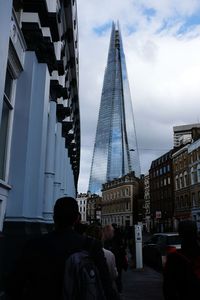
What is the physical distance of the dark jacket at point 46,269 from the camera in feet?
7.53

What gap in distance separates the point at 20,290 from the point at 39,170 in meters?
6.32

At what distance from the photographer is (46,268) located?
7.64 ft

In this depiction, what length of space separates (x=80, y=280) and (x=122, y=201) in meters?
107

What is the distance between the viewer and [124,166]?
425 feet

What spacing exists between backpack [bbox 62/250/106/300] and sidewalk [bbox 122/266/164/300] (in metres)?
7.10

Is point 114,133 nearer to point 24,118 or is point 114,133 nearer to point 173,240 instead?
point 173,240

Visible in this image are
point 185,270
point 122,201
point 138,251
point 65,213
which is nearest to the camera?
point 65,213

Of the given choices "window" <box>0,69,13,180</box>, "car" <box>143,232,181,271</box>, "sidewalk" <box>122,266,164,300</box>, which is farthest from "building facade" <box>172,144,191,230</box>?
"window" <box>0,69,13,180</box>

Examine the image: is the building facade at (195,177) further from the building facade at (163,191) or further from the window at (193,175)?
the building facade at (163,191)

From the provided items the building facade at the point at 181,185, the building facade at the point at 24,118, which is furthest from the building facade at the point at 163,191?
the building facade at the point at 24,118

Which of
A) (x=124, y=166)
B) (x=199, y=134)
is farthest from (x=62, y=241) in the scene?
(x=124, y=166)

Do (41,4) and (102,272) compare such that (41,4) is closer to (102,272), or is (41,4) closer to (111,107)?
(102,272)

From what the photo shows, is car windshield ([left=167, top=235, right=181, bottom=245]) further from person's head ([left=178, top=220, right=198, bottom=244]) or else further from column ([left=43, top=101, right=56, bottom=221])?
person's head ([left=178, top=220, right=198, bottom=244])

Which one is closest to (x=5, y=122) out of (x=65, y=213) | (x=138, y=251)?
(x=65, y=213)
